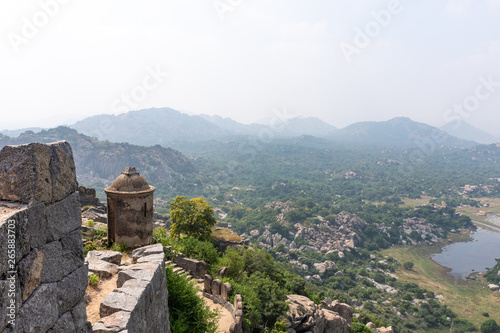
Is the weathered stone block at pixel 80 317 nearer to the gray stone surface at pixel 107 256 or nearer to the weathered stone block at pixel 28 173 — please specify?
the weathered stone block at pixel 28 173

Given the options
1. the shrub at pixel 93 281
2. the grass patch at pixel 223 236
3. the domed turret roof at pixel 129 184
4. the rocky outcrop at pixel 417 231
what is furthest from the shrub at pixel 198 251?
the rocky outcrop at pixel 417 231

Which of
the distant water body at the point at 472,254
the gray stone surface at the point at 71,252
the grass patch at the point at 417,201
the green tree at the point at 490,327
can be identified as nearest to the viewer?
the gray stone surface at the point at 71,252

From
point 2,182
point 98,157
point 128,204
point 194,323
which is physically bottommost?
point 98,157

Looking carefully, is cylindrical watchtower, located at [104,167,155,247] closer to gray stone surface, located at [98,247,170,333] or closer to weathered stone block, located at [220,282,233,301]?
weathered stone block, located at [220,282,233,301]

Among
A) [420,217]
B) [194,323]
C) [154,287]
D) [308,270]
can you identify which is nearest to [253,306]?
[194,323]

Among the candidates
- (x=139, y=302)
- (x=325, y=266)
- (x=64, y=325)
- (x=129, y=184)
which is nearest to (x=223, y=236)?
(x=129, y=184)

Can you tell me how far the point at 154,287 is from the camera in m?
6.47

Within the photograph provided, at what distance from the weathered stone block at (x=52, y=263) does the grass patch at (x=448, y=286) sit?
190 feet

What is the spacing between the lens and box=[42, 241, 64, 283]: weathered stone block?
335 centimetres

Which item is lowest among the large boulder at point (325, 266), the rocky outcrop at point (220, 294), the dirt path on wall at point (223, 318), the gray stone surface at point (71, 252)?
the large boulder at point (325, 266)

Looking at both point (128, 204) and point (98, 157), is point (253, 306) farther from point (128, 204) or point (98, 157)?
point (98, 157)

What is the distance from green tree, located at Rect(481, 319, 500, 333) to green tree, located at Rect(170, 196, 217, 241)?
4433 centimetres

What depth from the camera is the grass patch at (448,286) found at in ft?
159

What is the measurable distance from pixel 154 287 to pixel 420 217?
11140 centimetres
